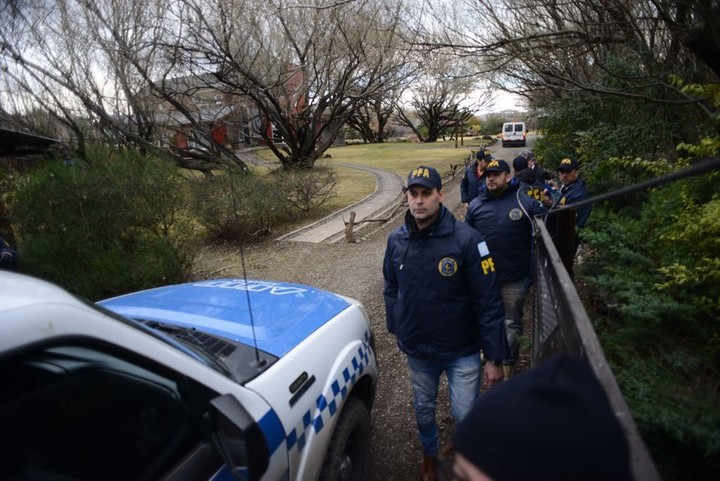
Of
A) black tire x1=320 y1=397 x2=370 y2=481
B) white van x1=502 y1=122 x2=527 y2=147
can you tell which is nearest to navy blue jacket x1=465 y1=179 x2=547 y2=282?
black tire x1=320 y1=397 x2=370 y2=481

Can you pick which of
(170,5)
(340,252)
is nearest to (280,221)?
(340,252)

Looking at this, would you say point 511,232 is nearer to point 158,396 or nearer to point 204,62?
point 158,396

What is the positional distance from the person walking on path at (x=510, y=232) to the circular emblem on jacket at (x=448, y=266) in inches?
56.2

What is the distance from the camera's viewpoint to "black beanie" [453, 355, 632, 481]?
0.76 m

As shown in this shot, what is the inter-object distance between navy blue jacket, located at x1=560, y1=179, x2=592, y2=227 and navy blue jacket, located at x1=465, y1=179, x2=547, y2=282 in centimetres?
134

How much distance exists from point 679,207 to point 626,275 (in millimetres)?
1103

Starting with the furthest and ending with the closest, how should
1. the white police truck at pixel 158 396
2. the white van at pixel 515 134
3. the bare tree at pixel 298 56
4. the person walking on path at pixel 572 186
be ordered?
the white van at pixel 515 134 < the bare tree at pixel 298 56 < the person walking on path at pixel 572 186 < the white police truck at pixel 158 396

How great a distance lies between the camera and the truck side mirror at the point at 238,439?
143 centimetres

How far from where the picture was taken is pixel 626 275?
2926 mm

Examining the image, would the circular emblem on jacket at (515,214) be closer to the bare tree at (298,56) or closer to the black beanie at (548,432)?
the black beanie at (548,432)

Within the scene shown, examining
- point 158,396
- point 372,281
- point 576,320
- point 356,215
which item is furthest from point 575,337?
point 356,215

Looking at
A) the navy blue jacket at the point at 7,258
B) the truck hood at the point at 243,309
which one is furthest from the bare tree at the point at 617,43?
the navy blue jacket at the point at 7,258

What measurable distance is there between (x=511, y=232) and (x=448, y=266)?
154 cm

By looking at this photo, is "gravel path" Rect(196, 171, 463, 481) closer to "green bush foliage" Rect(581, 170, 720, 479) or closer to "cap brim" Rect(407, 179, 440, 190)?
"green bush foliage" Rect(581, 170, 720, 479)
